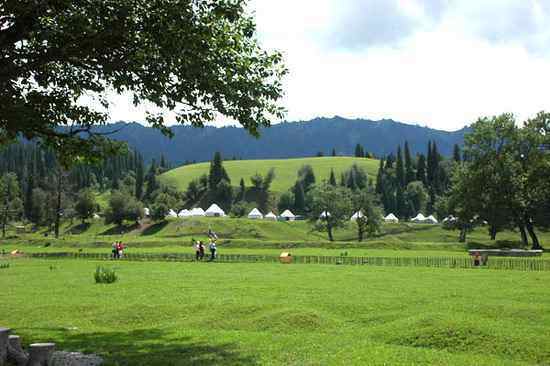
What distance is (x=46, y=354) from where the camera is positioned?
13359 millimetres

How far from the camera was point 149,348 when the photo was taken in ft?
53.1

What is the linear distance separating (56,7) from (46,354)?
866cm

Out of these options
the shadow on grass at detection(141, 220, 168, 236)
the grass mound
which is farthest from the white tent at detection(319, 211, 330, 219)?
the grass mound

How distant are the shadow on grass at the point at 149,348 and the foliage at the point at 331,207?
9186cm

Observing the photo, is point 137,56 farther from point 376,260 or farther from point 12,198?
point 12,198

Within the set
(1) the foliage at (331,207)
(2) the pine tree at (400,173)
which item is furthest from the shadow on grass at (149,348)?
(2) the pine tree at (400,173)

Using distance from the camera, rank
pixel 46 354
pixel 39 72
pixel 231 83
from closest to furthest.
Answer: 1. pixel 46 354
2. pixel 231 83
3. pixel 39 72

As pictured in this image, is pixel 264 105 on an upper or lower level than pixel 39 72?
lower

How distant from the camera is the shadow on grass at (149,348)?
48.0ft

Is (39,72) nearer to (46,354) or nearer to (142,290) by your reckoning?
(46,354)

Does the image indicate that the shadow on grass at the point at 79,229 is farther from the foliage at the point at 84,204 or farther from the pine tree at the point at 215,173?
the pine tree at the point at 215,173

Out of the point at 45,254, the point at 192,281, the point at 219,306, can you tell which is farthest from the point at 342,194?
the point at 219,306

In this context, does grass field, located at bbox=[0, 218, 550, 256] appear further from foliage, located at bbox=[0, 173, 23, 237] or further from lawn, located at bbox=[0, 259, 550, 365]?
lawn, located at bbox=[0, 259, 550, 365]

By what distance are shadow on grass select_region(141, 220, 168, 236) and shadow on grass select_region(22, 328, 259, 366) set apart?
4291 inches
